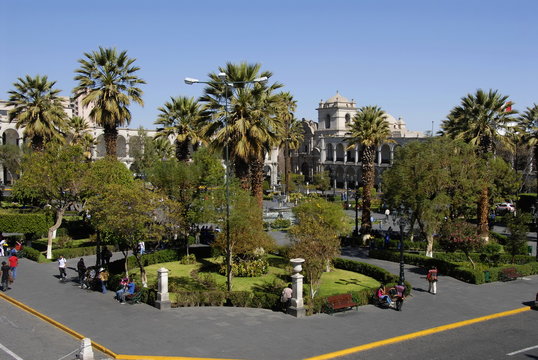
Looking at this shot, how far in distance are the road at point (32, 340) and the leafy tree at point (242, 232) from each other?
9.47 m

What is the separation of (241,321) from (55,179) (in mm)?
16837

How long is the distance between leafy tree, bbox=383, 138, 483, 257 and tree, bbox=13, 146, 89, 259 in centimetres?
1796

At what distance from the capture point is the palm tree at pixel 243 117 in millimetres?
28344

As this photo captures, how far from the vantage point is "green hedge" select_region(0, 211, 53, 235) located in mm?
33250

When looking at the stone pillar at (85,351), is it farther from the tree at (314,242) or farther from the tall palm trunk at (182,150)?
the tall palm trunk at (182,150)

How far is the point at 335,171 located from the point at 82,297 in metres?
76.8

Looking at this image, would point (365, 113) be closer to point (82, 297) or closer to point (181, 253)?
point (181, 253)

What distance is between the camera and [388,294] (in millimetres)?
21828

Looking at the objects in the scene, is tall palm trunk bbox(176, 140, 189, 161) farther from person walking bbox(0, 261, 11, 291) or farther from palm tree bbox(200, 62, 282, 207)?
person walking bbox(0, 261, 11, 291)

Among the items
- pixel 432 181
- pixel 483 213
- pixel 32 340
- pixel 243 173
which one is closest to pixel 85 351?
pixel 32 340

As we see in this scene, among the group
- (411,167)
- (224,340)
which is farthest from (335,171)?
(224,340)

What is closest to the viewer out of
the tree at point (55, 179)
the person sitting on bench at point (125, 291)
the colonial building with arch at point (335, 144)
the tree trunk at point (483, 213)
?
the person sitting on bench at point (125, 291)

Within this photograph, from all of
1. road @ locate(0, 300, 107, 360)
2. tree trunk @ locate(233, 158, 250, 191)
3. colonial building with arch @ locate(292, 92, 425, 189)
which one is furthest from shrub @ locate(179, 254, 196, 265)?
colonial building with arch @ locate(292, 92, 425, 189)

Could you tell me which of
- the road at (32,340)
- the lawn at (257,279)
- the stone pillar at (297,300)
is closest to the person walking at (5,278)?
the road at (32,340)
